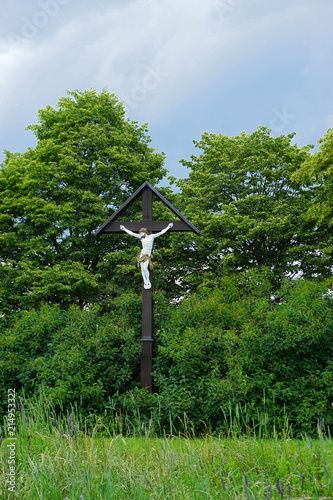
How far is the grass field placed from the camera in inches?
116

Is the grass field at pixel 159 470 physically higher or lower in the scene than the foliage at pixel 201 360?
lower

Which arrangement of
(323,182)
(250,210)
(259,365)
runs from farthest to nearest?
(250,210)
(323,182)
(259,365)

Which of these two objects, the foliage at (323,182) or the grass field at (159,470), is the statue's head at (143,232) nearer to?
the grass field at (159,470)

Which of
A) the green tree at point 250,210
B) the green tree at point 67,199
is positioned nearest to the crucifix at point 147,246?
the green tree at point 67,199

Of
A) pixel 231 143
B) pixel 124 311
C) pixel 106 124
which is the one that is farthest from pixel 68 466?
pixel 231 143

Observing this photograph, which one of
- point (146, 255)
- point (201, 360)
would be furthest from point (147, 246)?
point (201, 360)

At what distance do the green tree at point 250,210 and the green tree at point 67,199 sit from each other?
101 inches

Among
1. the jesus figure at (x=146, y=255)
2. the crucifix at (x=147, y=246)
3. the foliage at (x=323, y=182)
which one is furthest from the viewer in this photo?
the foliage at (x=323, y=182)

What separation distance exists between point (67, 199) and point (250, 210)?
7.65 meters

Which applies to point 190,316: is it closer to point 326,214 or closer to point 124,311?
point 124,311

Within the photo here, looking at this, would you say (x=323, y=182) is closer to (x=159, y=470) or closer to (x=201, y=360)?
(x=201, y=360)

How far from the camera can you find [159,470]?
3246mm

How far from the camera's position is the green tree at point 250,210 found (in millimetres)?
18344

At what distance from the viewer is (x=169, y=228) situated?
31.1 feet
